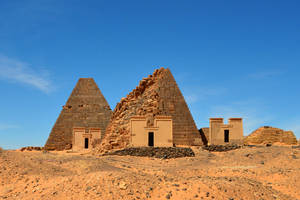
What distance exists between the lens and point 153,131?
781 inches

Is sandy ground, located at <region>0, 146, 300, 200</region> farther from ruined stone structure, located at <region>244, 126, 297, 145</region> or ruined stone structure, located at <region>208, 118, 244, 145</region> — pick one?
ruined stone structure, located at <region>244, 126, 297, 145</region>

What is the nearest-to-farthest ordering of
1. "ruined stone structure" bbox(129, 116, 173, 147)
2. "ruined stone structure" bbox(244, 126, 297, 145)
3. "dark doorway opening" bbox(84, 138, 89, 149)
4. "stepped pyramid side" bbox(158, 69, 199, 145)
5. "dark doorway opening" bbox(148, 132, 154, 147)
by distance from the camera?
"ruined stone structure" bbox(129, 116, 173, 147), "dark doorway opening" bbox(148, 132, 154, 147), "stepped pyramid side" bbox(158, 69, 199, 145), "ruined stone structure" bbox(244, 126, 297, 145), "dark doorway opening" bbox(84, 138, 89, 149)

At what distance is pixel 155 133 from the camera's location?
19.8m

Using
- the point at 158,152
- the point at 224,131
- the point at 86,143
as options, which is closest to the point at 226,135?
the point at 224,131

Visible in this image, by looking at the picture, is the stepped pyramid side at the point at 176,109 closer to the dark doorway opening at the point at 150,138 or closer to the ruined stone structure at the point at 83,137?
the dark doorway opening at the point at 150,138

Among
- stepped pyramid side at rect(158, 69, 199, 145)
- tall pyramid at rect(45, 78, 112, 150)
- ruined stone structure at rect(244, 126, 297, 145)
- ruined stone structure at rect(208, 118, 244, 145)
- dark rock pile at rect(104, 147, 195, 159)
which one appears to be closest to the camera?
dark rock pile at rect(104, 147, 195, 159)

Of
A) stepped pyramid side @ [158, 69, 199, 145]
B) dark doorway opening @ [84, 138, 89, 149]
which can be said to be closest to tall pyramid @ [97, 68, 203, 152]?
stepped pyramid side @ [158, 69, 199, 145]

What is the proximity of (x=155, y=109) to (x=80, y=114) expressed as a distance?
1623 centimetres

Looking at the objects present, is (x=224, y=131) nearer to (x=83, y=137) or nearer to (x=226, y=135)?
(x=226, y=135)

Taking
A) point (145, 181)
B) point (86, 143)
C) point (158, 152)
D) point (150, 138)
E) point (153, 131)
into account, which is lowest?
point (145, 181)

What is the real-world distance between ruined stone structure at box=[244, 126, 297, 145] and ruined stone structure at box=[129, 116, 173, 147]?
10136mm

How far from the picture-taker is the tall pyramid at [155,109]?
21.3 meters

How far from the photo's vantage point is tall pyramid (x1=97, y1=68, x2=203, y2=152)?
2130cm

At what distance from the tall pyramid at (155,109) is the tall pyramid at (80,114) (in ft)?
37.5
